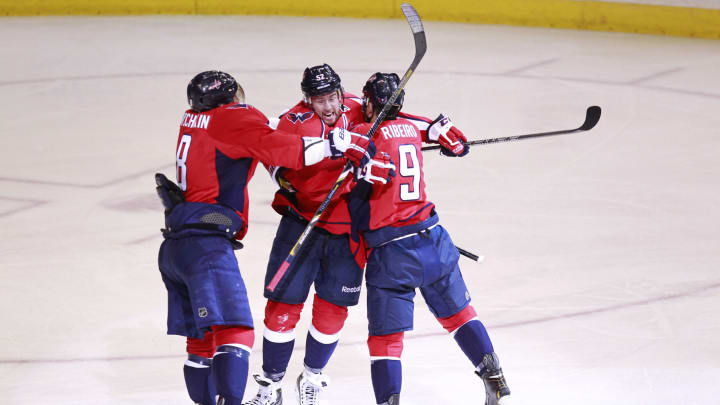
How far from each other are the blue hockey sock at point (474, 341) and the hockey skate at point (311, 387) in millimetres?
555

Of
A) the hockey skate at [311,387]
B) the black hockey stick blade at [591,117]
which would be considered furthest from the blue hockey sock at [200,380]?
the black hockey stick blade at [591,117]

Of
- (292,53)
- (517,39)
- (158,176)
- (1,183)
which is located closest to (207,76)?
(158,176)

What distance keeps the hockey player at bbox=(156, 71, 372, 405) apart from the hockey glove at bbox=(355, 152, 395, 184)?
0.04 m

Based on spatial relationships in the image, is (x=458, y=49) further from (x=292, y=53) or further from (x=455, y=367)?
(x=455, y=367)

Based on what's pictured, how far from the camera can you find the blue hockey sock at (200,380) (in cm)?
380

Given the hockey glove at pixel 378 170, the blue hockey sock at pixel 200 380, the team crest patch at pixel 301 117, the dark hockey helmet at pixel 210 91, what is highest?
the dark hockey helmet at pixel 210 91

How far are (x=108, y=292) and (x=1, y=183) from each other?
2.12 meters

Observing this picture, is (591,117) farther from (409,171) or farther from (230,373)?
(230,373)

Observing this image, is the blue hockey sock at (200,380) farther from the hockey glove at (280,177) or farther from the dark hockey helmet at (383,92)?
the dark hockey helmet at (383,92)

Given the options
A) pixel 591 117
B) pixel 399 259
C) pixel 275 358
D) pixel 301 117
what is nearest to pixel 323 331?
pixel 275 358

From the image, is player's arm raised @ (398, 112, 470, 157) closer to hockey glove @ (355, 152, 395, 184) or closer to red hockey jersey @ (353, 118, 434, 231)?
red hockey jersey @ (353, 118, 434, 231)

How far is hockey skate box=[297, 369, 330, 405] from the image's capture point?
13.0 feet

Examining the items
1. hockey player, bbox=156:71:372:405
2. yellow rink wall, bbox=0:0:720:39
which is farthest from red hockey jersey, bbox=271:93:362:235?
yellow rink wall, bbox=0:0:720:39

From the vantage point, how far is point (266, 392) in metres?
3.96
